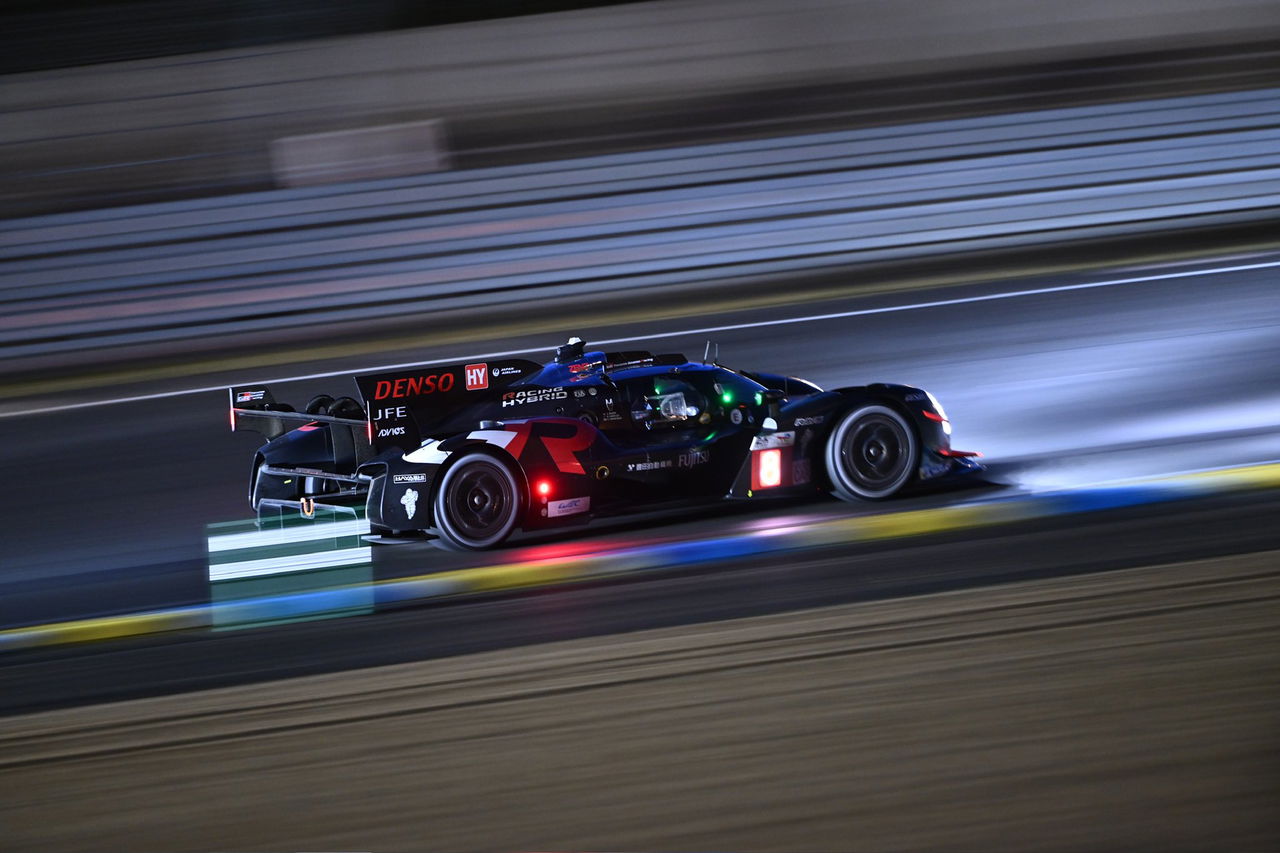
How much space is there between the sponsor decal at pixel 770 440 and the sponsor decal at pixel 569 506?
3.63 ft

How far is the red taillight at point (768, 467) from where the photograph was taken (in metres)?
7.95

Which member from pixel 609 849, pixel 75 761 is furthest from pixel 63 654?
pixel 609 849

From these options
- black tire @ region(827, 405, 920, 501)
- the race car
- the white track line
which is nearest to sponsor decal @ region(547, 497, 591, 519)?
the race car

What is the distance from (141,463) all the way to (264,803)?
6828 mm

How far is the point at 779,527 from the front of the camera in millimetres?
7797

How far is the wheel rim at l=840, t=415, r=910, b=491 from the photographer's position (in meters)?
8.05

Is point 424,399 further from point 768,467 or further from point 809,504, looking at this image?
point 809,504

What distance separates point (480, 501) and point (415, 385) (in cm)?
91

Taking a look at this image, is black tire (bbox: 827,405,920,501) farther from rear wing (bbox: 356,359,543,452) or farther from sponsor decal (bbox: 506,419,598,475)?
rear wing (bbox: 356,359,543,452)

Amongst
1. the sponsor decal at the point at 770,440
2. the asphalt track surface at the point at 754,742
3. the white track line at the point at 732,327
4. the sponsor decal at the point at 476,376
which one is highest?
the white track line at the point at 732,327

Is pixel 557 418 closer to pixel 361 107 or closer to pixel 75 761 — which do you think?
pixel 75 761

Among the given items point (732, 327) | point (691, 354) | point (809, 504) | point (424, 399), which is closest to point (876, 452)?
point (809, 504)

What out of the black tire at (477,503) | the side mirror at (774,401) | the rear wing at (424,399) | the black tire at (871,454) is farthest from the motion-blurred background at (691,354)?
the rear wing at (424,399)

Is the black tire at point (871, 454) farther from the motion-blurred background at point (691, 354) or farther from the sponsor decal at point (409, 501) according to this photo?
the sponsor decal at point (409, 501)
